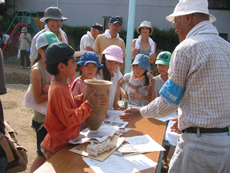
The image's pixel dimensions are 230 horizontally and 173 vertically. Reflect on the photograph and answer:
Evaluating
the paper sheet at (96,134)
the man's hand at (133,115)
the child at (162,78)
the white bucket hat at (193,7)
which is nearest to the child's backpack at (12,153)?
the paper sheet at (96,134)

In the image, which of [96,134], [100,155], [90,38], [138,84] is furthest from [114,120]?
[90,38]

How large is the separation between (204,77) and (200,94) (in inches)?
4.4

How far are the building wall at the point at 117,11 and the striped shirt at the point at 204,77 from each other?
13.3 meters

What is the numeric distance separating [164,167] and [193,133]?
1777 millimetres

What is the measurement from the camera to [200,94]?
1370 mm

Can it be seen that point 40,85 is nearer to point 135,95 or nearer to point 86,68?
point 86,68

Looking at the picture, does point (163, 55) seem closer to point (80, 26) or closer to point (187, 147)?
point (187, 147)

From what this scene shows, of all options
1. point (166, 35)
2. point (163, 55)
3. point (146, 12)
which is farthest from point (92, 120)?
point (146, 12)

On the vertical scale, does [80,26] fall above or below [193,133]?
above

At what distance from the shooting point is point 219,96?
1.36m

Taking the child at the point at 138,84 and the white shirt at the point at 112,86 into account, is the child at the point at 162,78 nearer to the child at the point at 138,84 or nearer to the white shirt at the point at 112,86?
the child at the point at 138,84

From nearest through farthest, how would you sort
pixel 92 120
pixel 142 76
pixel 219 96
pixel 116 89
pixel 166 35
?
pixel 219 96, pixel 92 120, pixel 116 89, pixel 142 76, pixel 166 35

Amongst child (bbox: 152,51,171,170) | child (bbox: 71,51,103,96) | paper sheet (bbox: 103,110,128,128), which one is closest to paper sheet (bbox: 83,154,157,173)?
paper sheet (bbox: 103,110,128,128)

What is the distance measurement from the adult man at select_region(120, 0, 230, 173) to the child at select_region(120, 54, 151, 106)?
156 cm
